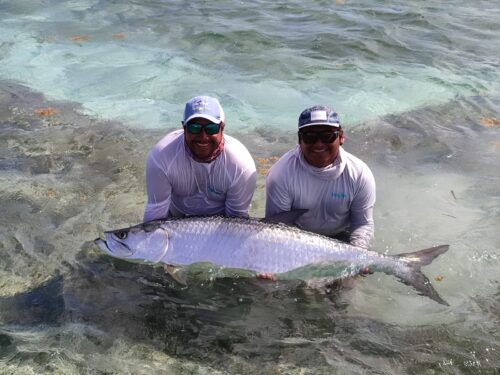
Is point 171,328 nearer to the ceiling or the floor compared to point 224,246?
nearer to the floor

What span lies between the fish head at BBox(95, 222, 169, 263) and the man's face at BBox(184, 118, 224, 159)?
70 centimetres

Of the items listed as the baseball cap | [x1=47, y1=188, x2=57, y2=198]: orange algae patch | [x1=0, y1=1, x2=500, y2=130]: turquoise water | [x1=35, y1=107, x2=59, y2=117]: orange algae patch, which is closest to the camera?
the baseball cap

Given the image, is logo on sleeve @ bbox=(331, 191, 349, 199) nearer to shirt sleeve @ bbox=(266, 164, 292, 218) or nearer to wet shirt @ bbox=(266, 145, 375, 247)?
wet shirt @ bbox=(266, 145, 375, 247)

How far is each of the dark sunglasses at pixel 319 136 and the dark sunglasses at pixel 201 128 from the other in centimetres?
66

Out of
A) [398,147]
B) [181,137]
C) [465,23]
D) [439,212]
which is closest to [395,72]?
[398,147]

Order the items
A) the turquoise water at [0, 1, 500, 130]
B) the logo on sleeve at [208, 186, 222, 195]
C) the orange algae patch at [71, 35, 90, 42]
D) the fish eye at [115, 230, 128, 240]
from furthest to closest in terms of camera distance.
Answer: the orange algae patch at [71, 35, 90, 42] → the turquoise water at [0, 1, 500, 130] → the logo on sleeve at [208, 186, 222, 195] → the fish eye at [115, 230, 128, 240]

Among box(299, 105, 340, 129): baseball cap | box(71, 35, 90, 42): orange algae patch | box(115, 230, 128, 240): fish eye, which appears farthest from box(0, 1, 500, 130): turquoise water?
box(115, 230, 128, 240): fish eye

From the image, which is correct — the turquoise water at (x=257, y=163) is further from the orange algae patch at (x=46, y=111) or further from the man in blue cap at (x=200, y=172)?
the man in blue cap at (x=200, y=172)

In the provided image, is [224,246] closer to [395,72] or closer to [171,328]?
[171,328]

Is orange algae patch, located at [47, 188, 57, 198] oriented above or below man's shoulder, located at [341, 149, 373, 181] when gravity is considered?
below

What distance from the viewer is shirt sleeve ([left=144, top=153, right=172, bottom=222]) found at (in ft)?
13.8

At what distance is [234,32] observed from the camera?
11.8 m

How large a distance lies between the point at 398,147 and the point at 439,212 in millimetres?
1736

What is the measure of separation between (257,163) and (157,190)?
8.66 feet
